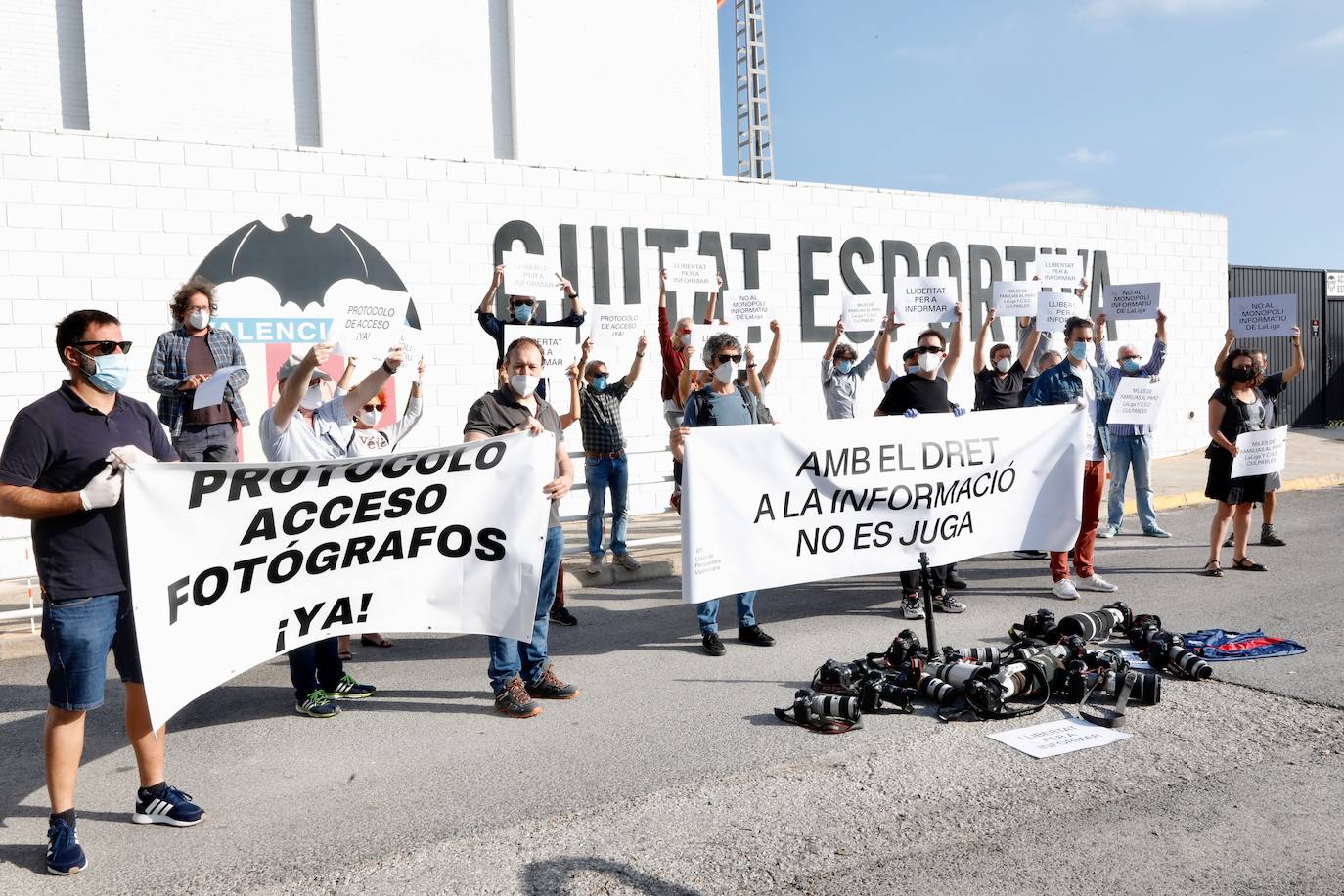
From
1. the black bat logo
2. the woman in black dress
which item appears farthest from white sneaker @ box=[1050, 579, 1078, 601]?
the black bat logo

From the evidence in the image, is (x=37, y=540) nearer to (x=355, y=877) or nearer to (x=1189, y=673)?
(x=355, y=877)

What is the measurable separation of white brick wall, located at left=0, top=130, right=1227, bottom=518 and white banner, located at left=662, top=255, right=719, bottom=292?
1093 mm

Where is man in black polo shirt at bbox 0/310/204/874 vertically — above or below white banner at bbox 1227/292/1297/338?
below

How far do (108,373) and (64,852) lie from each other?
1.82m

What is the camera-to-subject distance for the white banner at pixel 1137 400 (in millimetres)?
9258

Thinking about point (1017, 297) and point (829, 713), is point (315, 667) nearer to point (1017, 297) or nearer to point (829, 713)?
point (829, 713)

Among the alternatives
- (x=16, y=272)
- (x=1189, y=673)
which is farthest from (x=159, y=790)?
(x=16, y=272)

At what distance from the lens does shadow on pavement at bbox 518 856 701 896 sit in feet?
11.4

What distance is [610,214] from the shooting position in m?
12.5

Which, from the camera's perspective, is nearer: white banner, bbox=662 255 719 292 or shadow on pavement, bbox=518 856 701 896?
shadow on pavement, bbox=518 856 701 896

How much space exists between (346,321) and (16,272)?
5.42 m

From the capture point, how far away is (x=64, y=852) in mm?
3773

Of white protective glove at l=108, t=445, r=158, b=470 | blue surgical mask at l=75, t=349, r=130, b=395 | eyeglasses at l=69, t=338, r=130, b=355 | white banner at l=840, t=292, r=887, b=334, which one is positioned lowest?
white protective glove at l=108, t=445, r=158, b=470

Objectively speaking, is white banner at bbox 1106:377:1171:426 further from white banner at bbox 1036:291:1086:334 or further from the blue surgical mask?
the blue surgical mask
